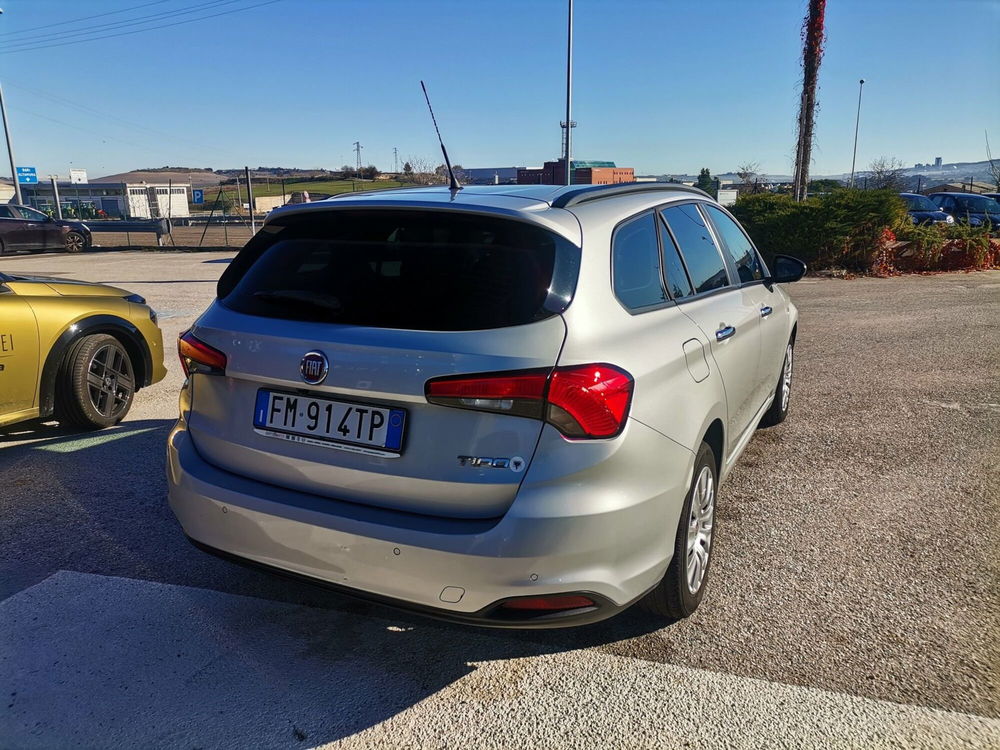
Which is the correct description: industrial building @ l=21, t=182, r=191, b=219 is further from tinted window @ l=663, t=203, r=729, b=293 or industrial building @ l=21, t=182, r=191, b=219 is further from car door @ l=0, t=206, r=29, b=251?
tinted window @ l=663, t=203, r=729, b=293

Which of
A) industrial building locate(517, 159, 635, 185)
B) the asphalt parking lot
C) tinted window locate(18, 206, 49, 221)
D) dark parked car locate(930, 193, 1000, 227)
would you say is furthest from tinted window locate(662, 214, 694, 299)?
dark parked car locate(930, 193, 1000, 227)

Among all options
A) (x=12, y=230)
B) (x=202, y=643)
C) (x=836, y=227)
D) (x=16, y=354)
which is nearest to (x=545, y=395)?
(x=202, y=643)

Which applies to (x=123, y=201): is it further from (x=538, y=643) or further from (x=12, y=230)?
(x=538, y=643)

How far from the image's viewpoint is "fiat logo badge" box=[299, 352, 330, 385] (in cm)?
240

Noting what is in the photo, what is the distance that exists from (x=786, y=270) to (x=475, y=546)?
338 cm

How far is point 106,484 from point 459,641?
273 centimetres

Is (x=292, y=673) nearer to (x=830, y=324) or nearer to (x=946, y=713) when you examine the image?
(x=946, y=713)

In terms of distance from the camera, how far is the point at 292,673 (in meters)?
2.69

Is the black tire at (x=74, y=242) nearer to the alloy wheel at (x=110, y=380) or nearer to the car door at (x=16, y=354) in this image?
the alloy wheel at (x=110, y=380)

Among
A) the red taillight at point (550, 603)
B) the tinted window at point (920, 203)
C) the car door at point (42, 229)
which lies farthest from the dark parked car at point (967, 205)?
the car door at point (42, 229)

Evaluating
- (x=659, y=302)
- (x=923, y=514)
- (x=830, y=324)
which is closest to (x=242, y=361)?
(x=659, y=302)

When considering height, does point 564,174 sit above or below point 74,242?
above

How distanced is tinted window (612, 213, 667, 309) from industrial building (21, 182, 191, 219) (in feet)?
113

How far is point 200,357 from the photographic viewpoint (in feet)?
8.91
